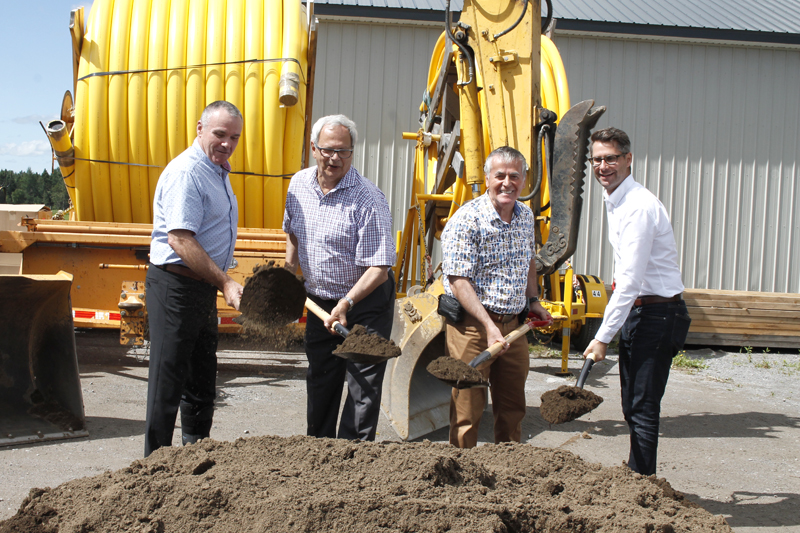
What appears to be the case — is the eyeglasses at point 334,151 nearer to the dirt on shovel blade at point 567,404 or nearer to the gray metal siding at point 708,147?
the dirt on shovel blade at point 567,404

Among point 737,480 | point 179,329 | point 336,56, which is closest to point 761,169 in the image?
point 336,56

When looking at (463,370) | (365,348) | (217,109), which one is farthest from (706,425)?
(217,109)

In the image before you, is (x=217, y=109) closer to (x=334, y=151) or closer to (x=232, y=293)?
(x=334, y=151)

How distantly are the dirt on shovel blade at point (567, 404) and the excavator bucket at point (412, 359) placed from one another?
1.31 metres

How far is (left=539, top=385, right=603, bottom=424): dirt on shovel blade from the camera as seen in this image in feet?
10.2

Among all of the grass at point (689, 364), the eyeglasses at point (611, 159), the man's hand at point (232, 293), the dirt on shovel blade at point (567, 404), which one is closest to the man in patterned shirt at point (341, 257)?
the man's hand at point (232, 293)

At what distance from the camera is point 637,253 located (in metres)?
3.21

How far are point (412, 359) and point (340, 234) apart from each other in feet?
4.48

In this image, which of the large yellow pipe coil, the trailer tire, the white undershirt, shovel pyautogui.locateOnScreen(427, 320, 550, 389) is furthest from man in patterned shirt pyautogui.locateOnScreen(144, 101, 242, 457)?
the trailer tire

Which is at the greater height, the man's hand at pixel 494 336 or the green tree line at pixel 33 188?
the green tree line at pixel 33 188

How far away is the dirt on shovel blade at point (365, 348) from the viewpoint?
3.04 meters

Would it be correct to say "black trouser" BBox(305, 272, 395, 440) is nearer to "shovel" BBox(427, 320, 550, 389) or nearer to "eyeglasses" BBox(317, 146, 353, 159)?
"shovel" BBox(427, 320, 550, 389)

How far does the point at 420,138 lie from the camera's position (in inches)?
262

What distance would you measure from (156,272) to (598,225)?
889 cm
